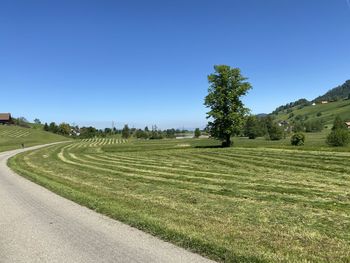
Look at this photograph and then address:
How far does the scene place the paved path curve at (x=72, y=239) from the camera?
6.28 m

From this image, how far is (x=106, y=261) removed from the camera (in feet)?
19.8

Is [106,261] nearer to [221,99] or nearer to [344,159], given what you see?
[344,159]

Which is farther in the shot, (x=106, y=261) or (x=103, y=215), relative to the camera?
(x=103, y=215)

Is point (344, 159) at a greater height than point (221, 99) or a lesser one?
lesser

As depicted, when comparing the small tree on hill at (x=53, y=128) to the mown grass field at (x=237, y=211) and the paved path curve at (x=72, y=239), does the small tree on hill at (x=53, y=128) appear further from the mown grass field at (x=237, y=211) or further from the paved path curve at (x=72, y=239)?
the paved path curve at (x=72, y=239)

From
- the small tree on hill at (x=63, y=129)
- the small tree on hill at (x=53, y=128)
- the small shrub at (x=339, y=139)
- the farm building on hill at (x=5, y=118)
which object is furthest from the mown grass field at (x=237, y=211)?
the farm building on hill at (x=5, y=118)

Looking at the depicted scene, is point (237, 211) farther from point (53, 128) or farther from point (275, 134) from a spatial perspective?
point (53, 128)

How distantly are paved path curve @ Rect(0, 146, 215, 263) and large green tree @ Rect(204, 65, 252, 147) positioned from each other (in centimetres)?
3840

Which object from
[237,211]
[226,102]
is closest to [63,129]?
[226,102]

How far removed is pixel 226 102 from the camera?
159 feet

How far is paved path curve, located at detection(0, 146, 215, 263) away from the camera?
628 centimetres

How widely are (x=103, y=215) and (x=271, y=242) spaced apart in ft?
15.7

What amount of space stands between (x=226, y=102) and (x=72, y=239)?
141 ft

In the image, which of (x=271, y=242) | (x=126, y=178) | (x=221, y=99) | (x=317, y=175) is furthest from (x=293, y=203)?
(x=221, y=99)
